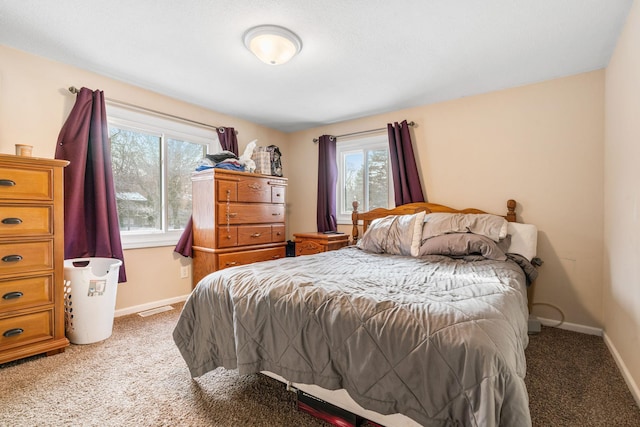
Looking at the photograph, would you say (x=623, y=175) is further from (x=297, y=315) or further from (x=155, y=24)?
(x=155, y=24)

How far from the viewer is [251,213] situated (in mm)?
3379

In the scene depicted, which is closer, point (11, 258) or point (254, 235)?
point (11, 258)

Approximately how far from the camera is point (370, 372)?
3.69ft

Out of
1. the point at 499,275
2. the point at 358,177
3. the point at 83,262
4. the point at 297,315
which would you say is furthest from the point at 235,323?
the point at 358,177

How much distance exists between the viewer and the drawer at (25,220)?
1.93 meters

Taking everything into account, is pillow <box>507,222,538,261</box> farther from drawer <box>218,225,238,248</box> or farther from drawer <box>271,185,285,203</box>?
drawer <box>218,225,238,248</box>

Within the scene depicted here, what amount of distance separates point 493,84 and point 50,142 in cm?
384

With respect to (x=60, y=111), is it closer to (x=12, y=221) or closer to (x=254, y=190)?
(x=12, y=221)

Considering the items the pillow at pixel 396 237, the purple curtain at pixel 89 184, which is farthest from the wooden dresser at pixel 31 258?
the pillow at pixel 396 237

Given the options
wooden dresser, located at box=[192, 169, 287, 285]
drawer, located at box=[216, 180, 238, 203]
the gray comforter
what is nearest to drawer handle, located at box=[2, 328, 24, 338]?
the gray comforter

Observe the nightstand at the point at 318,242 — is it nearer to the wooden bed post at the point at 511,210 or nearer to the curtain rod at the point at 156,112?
the curtain rod at the point at 156,112

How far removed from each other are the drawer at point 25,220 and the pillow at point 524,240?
3.49m

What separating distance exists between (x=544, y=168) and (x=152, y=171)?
148 inches

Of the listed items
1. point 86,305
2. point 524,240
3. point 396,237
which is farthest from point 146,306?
point 524,240
